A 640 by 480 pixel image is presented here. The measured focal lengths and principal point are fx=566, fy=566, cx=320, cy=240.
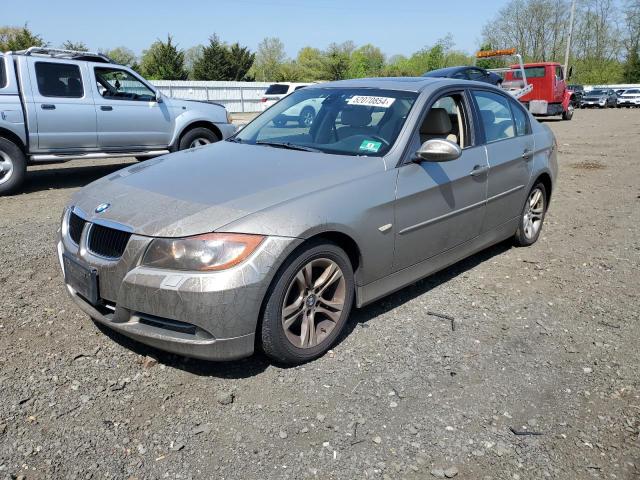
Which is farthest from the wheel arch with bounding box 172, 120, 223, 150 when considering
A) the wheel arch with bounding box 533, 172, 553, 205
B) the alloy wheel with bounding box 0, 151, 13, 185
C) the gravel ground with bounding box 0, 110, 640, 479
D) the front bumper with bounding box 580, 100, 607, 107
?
the front bumper with bounding box 580, 100, 607, 107

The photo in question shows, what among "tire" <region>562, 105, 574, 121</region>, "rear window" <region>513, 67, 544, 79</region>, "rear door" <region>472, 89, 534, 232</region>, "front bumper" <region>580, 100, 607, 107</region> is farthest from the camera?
"front bumper" <region>580, 100, 607, 107</region>

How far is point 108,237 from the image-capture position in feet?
10.5

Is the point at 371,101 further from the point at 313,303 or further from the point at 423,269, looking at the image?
the point at 313,303

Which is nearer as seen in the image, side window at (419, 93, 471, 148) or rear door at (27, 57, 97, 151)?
side window at (419, 93, 471, 148)

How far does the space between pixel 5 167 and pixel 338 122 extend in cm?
592

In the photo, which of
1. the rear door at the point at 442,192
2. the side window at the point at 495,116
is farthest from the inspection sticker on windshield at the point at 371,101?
the side window at the point at 495,116

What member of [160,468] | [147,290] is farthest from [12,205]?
[160,468]

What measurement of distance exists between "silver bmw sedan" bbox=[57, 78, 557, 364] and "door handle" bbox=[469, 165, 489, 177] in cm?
3

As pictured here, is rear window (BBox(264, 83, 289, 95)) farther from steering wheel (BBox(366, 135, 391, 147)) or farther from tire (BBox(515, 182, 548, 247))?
steering wheel (BBox(366, 135, 391, 147))

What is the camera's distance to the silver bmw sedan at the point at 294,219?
2.95 metres

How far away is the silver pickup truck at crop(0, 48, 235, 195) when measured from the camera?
26.3ft

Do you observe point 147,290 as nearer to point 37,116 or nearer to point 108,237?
point 108,237

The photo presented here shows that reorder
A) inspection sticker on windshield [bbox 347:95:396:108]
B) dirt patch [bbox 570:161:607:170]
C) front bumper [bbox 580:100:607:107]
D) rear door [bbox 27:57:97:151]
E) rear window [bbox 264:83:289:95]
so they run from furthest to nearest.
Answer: front bumper [bbox 580:100:607:107] → rear window [bbox 264:83:289:95] → dirt patch [bbox 570:161:607:170] → rear door [bbox 27:57:97:151] → inspection sticker on windshield [bbox 347:95:396:108]

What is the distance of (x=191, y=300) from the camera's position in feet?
9.45
